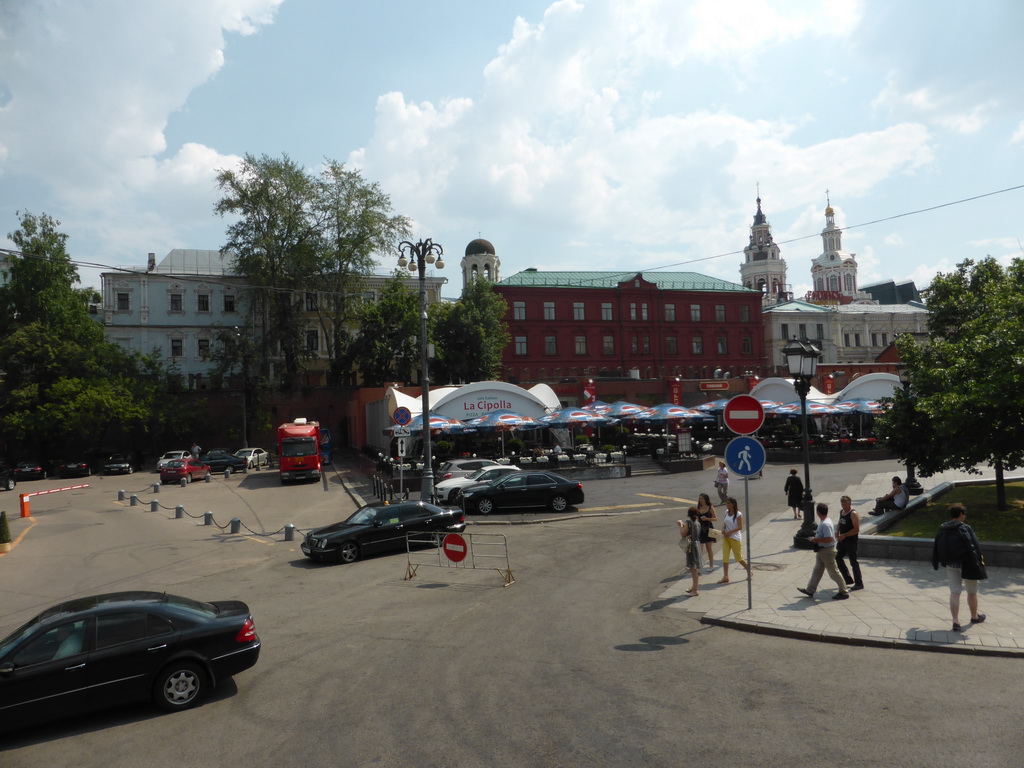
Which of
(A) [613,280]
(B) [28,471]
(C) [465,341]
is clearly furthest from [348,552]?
(A) [613,280]

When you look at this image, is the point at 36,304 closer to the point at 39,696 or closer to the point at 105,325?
the point at 105,325

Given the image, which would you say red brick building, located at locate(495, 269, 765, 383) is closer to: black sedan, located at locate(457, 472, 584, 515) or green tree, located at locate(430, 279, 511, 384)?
green tree, located at locate(430, 279, 511, 384)

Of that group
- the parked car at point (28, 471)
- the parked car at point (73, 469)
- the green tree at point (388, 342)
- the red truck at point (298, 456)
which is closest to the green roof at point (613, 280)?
the green tree at point (388, 342)

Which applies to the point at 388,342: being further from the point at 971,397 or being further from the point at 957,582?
the point at 957,582

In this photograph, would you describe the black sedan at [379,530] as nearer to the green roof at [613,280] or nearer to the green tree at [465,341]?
the green tree at [465,341]

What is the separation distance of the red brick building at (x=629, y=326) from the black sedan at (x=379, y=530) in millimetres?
42520

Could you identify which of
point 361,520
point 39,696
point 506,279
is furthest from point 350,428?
point 39,696

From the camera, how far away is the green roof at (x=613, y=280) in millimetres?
67062

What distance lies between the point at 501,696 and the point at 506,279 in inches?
2400

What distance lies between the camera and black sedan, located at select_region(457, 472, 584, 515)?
22.5m

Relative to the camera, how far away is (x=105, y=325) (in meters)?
60.6

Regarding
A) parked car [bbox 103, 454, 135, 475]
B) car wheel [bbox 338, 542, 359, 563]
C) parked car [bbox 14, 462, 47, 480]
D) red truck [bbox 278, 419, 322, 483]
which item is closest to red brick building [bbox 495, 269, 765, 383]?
red truck [bbox 278, 419, 322, 483]

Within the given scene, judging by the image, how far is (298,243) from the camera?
2135 inches

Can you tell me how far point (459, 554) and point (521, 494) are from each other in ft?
27.2
